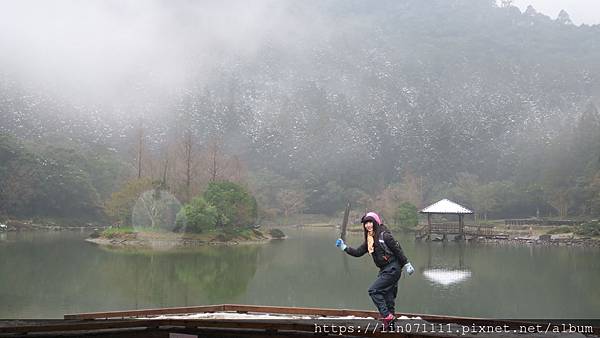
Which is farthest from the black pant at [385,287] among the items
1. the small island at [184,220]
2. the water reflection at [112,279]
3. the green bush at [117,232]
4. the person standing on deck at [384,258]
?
the green bush at [117,232]

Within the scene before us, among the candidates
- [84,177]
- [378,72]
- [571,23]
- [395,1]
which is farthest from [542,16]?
[84,177]

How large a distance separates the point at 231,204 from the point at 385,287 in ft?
A: 92.0

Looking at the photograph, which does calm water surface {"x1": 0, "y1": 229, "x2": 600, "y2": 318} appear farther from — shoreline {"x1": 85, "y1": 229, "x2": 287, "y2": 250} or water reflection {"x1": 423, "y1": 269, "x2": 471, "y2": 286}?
shoreline {"x1": 85, "y1": 229, "x2": 287, "y2": 250}

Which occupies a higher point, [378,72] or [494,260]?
[378,72]

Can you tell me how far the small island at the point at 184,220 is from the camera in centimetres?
3127

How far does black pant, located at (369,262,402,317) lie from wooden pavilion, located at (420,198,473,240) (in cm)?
3058

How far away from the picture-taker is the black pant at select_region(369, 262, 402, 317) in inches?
236

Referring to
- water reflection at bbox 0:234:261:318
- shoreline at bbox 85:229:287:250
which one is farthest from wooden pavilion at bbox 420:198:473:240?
water reflection at bbox 0:234:261:318

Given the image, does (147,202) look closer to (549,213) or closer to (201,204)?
(201,204)

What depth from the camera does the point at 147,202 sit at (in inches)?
1292

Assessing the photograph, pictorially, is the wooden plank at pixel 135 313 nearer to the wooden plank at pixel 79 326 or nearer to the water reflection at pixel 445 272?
the wooden plank at pixel 79 326

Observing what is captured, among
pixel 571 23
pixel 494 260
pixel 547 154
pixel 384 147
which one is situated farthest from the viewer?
pixel 571 23

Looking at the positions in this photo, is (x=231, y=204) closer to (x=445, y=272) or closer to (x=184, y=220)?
(x=184, y=220)

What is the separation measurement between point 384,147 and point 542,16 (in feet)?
231
